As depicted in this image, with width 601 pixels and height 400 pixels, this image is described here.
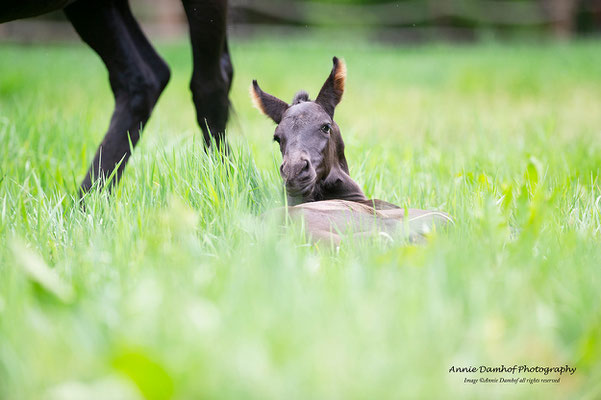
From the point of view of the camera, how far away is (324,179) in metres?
2.69

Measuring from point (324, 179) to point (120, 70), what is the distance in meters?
1.42

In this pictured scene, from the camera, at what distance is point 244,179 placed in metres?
2.71

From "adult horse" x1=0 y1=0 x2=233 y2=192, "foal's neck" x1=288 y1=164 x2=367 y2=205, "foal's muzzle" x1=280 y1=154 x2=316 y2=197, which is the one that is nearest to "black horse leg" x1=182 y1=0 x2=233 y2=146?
"adult horse" x1=0 y1=0 x2=233 y2=192

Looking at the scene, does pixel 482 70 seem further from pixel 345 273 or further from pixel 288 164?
pixel 345 273

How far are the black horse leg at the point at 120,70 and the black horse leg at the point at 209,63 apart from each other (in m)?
0.27

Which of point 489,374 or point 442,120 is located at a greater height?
point 489,374

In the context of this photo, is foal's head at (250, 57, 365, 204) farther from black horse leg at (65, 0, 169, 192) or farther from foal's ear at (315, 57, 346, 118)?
black horse leg at (65, 0, 169, 192)

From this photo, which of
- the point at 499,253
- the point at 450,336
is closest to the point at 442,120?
the point at 499,253

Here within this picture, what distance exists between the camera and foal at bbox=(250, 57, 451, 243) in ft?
7.43

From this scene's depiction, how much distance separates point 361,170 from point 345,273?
1.66 metres

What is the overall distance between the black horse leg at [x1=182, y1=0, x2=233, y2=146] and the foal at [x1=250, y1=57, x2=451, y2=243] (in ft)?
2.13

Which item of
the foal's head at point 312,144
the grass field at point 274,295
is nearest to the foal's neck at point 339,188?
the foal's head at point 312,144

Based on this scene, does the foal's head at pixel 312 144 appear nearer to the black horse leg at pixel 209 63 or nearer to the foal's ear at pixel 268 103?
the foal's ear at pixel 268 103

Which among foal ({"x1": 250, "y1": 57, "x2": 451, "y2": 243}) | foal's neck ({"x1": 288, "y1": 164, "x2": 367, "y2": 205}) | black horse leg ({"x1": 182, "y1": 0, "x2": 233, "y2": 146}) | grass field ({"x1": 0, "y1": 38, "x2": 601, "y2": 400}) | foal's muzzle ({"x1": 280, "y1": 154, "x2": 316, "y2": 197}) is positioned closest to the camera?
grass field ({"x1": 0, "y1": 38, "x2": 601, "y2": 400})
